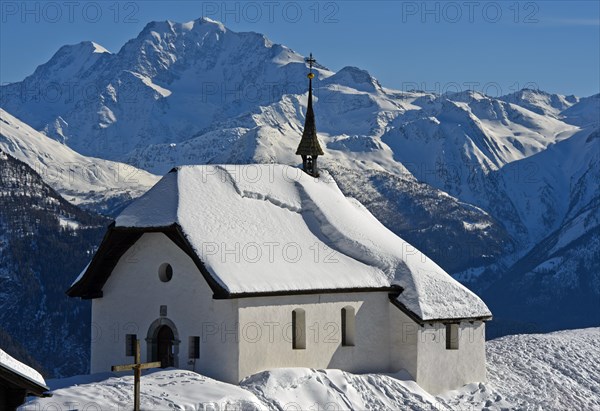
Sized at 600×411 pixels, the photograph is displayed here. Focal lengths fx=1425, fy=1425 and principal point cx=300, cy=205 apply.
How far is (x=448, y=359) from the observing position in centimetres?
6019

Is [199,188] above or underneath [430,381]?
above

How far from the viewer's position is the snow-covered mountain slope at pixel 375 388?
4844 cm

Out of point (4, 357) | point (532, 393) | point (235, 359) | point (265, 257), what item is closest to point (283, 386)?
point (235, 359)

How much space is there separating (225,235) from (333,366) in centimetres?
691

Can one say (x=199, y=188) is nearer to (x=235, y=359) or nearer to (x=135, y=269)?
(x=135, y=269)

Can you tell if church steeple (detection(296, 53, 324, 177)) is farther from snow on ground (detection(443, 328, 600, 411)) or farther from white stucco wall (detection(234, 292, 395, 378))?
A: snow on ground (detection(443, 328, 600, 411))

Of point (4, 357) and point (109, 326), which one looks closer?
point (4, 357)

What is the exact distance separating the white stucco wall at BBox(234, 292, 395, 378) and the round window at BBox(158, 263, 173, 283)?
3749mm

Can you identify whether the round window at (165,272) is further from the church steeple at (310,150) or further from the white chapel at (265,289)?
the church steeple at (310,150)

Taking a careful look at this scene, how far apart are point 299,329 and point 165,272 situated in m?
5.69

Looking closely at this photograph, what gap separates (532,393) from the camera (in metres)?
61.8

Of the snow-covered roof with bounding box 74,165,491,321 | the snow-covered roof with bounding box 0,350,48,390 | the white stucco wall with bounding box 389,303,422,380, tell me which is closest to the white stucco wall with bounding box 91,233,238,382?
the snow-covered roof with bounding box 74,165,491,321

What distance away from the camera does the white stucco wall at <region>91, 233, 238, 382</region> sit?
52781 millimetres

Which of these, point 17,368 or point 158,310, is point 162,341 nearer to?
point 158,310
